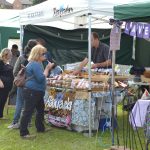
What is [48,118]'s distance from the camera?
848 centimetres

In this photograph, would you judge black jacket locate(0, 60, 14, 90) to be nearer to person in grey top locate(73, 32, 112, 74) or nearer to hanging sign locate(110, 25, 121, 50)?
person in grey top locate(73, 32, 112, 74)

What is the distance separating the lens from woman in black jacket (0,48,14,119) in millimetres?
8685

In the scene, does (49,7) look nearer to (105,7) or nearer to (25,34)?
(105,7)

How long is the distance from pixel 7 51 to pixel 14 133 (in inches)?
71.6

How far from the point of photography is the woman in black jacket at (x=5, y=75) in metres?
8.69

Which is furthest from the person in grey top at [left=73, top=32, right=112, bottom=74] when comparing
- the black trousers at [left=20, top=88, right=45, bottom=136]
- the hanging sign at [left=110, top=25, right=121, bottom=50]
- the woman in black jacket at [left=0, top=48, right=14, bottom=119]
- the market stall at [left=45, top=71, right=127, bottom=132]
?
the hanging sign at [left=110, top=25, right=121, bottom=50]

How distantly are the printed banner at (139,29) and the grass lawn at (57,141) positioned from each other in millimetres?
1714

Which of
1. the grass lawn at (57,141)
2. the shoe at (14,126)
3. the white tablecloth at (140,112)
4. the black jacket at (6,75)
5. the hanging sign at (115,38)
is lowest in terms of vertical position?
the grass lawn at (57,141)

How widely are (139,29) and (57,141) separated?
252cm

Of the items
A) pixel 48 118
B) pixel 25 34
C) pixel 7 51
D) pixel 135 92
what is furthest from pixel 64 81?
pixel 25 34

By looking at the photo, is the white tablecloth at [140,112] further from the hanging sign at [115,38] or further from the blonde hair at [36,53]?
the blonde hair at [36,53]

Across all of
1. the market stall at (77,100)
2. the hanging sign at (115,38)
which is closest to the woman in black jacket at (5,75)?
the market stall at (77,100)

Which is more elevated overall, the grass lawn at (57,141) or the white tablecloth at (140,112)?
the white tablecloth at (140,112)

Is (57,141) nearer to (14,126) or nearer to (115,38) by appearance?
(14,126)
